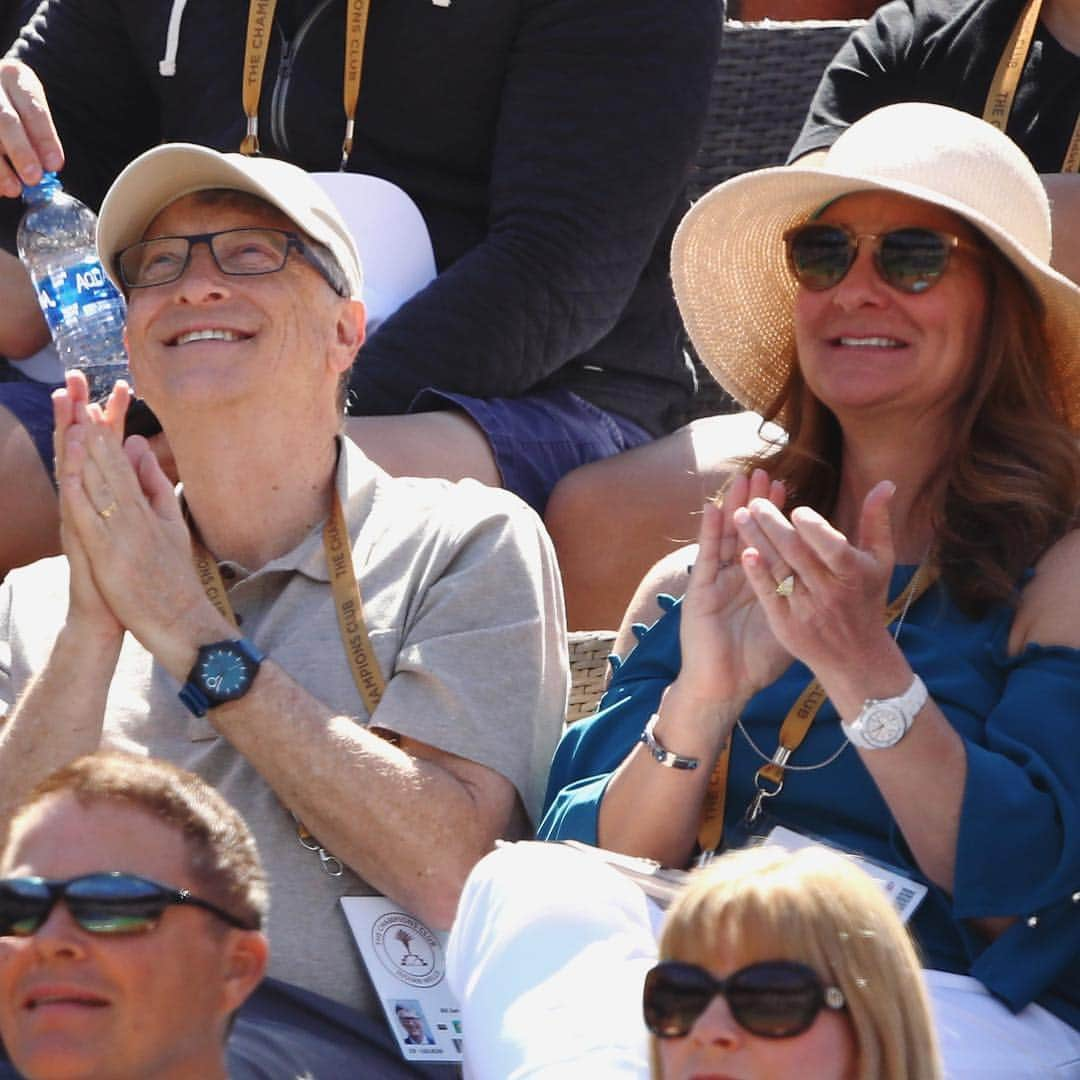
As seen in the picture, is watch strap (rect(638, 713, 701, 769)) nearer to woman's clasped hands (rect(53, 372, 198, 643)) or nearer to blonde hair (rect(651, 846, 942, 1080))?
woman's clasped hands (rect(53, 372, 198, 643))

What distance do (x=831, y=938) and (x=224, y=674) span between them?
1.29m

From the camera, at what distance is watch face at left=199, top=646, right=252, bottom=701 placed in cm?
305

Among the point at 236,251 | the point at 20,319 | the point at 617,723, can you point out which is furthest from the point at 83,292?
the point at 617,723

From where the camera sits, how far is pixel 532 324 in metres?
4.20

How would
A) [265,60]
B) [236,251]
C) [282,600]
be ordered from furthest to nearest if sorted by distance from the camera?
[265,60] → [236,251] → [282,600]

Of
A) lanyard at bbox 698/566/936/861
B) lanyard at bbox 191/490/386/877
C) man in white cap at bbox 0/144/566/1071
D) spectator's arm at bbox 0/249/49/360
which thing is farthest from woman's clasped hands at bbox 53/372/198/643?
spectator's arm at bbox 0/249/49/360

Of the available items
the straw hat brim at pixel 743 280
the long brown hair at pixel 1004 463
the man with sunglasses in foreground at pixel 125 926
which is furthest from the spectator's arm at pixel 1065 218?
the man with sunglasses in foreground at pixel 125 926

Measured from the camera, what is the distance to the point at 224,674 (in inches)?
121

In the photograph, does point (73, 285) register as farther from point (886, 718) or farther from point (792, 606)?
point (886, 718)

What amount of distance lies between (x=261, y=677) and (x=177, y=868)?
0.72 metres

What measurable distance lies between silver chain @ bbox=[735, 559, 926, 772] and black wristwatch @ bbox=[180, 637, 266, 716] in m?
0.69

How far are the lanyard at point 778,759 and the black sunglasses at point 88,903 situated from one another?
0.91 metres

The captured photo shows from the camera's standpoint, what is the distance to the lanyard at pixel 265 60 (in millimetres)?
4348

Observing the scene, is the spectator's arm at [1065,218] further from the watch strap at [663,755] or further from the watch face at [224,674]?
the watch face at [224,674]
